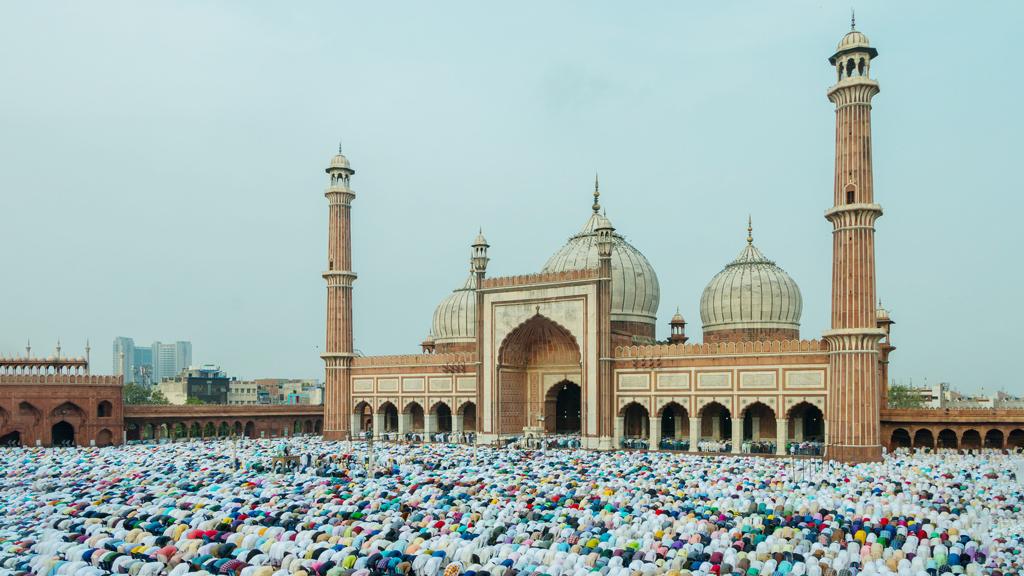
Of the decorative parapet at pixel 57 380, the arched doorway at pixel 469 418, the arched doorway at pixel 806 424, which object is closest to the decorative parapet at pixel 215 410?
the decorative parapet at pixel 57 380

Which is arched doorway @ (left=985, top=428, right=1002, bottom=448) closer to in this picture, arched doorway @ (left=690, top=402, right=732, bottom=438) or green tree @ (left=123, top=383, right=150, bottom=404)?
arched doorway @ (left=690, top=402, right=732, bottom=438)

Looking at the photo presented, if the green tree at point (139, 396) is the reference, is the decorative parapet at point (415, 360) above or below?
above

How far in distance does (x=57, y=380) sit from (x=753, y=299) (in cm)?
Answer: 3246

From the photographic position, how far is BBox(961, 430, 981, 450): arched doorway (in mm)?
34344

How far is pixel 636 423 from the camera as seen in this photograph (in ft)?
130

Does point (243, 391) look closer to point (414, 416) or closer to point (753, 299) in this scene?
point (414, 416)

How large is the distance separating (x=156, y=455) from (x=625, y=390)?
18531 millimetres

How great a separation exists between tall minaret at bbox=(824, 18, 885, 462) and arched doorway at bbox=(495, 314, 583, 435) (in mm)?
11955

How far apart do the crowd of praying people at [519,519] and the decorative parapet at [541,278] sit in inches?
400

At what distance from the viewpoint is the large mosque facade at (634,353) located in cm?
3111

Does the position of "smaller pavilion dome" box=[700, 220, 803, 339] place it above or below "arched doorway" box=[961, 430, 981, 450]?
above

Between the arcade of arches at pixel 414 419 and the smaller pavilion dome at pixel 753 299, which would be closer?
the smaller pavilion dome at pixel 753 299

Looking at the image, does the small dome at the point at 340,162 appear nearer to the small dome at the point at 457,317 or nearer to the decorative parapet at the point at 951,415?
the small dome at the point at 457,317

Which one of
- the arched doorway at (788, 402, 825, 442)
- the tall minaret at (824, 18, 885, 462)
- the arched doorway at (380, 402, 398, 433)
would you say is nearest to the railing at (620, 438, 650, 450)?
the arched doorway at (788, 402, 825, 442)
